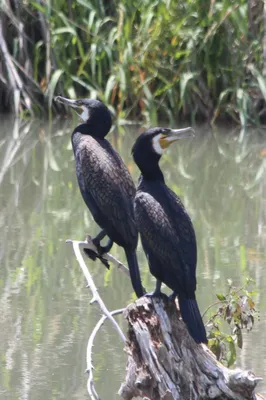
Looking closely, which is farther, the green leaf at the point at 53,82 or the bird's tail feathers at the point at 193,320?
the green leaf at the point at 53,82

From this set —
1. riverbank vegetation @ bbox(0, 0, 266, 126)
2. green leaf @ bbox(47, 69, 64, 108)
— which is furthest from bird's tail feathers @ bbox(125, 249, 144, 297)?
green leaf @ bbox(47, 69, 64, 108)

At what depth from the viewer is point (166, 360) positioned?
348cm

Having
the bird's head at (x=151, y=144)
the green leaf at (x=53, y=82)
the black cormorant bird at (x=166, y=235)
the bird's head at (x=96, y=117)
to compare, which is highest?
the green leaf at (x=53, y=82)

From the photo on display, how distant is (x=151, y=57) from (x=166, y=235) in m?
7.16

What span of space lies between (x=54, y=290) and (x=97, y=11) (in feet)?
18.6

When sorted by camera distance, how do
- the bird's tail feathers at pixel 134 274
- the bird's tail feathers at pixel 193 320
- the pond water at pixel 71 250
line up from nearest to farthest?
1. the bird's tail feathers at pixel 193 320
2. the bird's tail feathers at pixel 134 274
3. the pond water at pixel 71 250

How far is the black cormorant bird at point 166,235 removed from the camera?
11.6 ft

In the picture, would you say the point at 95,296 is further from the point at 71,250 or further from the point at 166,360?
the point at 71,250

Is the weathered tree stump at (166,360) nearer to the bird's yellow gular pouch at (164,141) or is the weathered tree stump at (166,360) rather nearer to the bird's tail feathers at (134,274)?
the bird's tail feathers at (134,274)

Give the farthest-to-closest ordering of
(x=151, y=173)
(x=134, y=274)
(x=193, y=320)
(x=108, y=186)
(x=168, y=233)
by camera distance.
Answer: (x=108, y=186), (x=134, y=274), (x=151, y=173), (x=168, y=233), (x=193, y=320)

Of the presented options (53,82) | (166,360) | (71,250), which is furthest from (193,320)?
(53,82)

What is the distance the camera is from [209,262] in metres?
6.05

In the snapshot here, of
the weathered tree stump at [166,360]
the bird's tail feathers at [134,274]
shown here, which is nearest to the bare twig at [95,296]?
the weathered tree stump at [166,360]

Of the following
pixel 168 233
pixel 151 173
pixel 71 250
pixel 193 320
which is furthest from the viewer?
pixel 71 250
